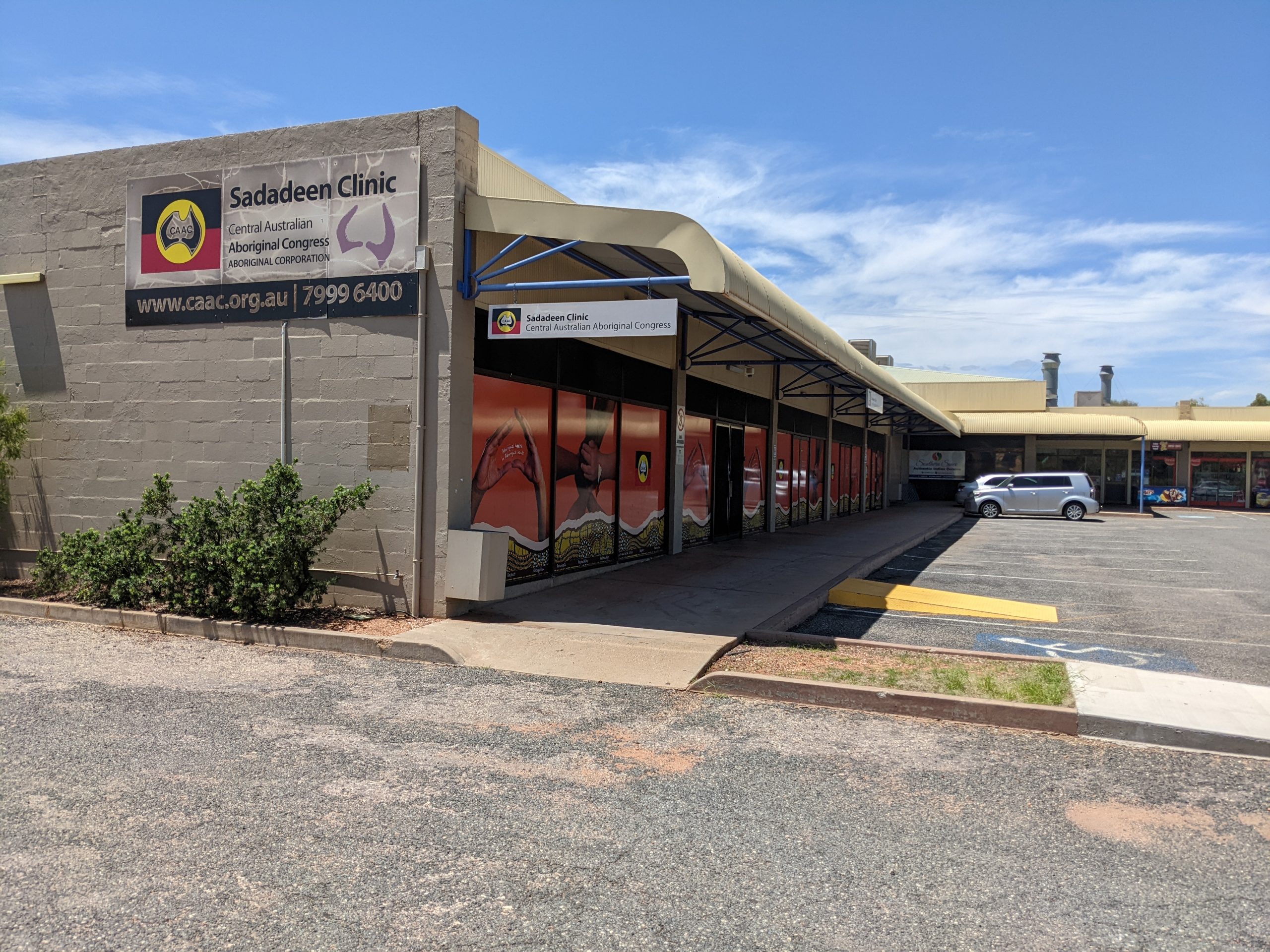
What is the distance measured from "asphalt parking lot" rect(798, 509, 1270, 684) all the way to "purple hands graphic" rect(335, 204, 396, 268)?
5691 mm

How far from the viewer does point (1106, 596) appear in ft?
42.2

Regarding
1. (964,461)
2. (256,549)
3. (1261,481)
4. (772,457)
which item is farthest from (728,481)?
(1261,481)

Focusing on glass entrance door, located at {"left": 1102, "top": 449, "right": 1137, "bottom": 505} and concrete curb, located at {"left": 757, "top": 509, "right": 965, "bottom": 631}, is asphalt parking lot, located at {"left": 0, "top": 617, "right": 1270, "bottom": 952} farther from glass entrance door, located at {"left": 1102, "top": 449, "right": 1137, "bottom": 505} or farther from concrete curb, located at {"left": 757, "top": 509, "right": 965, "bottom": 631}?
glass entrance door, located at {"left": 1102, "top": 449, "right": 1137, "bottom": 505}

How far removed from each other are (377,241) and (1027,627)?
805 cm

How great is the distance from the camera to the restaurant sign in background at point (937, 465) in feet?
133

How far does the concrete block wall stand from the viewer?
931cm

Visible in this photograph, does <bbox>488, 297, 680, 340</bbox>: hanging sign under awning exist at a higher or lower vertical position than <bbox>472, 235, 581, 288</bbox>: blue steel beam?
lower

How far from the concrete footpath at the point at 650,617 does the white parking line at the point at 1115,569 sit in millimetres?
2030

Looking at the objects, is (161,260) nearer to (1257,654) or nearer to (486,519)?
(486,519)

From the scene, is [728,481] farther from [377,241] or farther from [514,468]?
[377,241]

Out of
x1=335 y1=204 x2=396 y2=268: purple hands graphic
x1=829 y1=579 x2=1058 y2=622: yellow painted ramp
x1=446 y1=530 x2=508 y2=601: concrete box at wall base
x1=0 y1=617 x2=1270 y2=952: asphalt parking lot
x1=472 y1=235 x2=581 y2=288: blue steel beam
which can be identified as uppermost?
x1=335 y1=204 x2=396 y2=268: purple hands graphic

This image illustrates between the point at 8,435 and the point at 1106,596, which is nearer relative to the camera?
the point at 8,435

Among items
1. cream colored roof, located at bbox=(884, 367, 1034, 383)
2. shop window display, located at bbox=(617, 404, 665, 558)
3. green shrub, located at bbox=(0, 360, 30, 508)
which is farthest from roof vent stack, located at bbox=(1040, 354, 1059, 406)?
green shrub, located at bbox=(0, 360, 30, 508)

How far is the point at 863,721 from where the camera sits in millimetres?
6531
